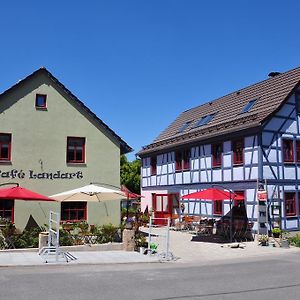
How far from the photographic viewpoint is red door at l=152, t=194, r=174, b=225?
30156 millimetres

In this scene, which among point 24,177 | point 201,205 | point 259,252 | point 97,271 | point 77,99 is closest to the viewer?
point 97,271

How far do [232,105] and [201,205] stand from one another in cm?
711

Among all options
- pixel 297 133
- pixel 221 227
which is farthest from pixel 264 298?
pixel 297 133

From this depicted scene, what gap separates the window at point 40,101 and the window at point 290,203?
13206 mm

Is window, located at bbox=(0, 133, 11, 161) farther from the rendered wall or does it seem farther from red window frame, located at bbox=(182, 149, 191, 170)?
red window frame, located at bbox=(182, 149, 191, 170)

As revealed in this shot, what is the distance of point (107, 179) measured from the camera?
2066 cm

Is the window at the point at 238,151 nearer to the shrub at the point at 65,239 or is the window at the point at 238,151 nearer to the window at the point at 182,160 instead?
the window at the point at 182,160

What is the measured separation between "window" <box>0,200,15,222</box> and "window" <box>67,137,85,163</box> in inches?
131

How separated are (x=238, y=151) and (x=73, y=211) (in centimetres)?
961

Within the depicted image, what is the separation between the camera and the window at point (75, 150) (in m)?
20.3

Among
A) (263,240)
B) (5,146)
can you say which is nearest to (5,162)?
(5,146)

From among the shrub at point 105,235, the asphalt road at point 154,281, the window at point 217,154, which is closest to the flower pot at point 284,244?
the asphalt road at point 154,281

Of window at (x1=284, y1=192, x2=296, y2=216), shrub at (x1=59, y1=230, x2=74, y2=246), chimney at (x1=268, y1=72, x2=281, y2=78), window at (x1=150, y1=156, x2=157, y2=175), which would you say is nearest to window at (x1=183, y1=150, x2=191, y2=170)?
window at (x1=150, y1=156, x2=157, y2=175)

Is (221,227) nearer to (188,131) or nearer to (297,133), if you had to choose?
(297,133)
